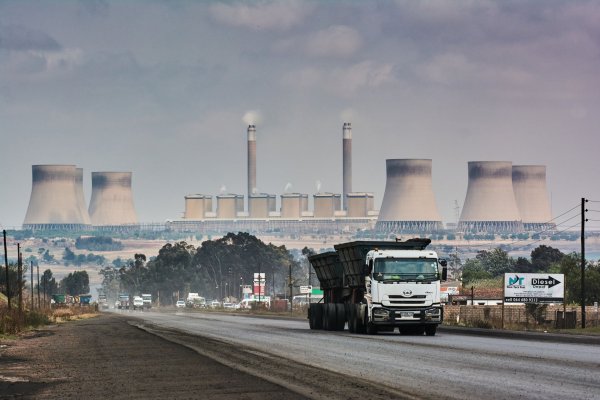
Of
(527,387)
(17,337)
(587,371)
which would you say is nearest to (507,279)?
(17,337)

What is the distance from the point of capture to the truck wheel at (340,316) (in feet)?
188

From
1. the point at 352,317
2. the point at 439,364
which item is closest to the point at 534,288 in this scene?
the point at 352,317

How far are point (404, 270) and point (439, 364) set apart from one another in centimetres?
1933

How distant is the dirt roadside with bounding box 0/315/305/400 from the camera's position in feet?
79.1

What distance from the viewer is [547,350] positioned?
39.5 m

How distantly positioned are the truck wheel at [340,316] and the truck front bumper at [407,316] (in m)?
6.11

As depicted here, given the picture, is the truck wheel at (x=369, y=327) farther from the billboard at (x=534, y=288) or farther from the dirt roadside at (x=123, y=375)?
the billboard at (x=534, y=288)

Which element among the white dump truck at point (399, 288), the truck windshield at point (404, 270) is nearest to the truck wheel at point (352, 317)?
the white dump truck at point (399, 288)

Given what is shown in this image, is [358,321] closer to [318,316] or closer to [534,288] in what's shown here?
[318,316]

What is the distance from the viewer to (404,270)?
51.3 metres

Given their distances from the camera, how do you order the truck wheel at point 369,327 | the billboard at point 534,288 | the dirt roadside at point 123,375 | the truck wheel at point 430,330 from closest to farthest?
the dirt roadside at point 123,375 → the truck wheel at point 430,330 → the truck wheel at point 369,327 → the billboard at point 534,288

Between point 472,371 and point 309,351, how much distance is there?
34.0 feet

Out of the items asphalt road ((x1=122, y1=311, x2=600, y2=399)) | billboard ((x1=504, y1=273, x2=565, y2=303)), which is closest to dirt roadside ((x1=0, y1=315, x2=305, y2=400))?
asphalt road ((x1=122, y1=311, x2=600, y2=399))

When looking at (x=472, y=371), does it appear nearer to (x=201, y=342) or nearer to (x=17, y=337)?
(x=201, y=342)
